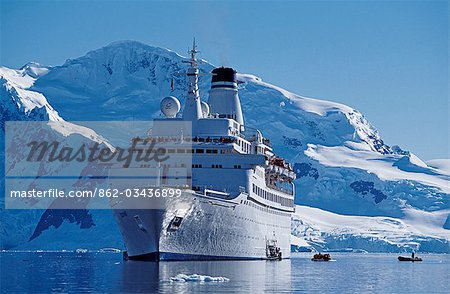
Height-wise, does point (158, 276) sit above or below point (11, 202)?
below

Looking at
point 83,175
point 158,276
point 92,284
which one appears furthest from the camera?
point 83,175

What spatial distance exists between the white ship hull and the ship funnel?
46.9 feet

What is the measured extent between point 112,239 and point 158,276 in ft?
370

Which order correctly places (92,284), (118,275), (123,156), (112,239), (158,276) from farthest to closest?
(112,239), (123,156), (118,275), (158,276), (92,284)

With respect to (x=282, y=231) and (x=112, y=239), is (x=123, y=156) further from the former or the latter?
(x=112, y=239)

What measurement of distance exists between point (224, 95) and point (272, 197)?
33.8ft

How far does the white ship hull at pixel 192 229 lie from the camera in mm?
62125

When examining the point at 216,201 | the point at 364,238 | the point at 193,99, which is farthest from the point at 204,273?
the point at 364,238

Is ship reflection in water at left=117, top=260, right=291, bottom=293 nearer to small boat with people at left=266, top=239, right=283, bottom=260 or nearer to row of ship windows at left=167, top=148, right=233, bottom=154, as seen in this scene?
row of ship windows at left=167, top=148, right=233, bottom=154

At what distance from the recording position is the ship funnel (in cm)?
8475

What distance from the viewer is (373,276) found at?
64688 millimetres

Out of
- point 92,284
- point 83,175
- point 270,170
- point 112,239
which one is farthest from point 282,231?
point 83,175

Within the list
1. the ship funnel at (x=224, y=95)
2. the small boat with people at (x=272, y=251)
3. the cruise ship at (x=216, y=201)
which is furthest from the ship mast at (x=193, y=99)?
the small boat with people at (x=272, y=251)

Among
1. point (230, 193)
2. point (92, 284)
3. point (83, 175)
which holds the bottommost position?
point (92, 284)
